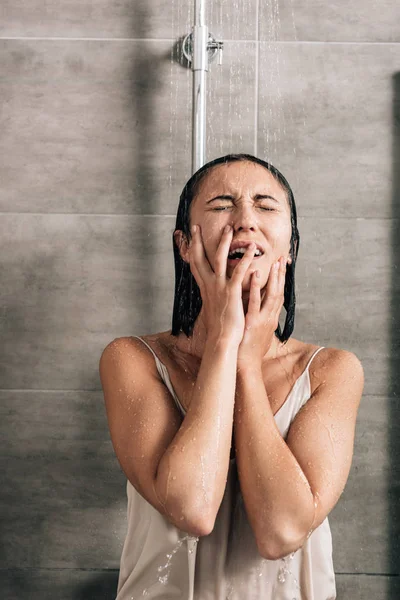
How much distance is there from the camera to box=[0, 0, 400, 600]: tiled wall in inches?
61.5

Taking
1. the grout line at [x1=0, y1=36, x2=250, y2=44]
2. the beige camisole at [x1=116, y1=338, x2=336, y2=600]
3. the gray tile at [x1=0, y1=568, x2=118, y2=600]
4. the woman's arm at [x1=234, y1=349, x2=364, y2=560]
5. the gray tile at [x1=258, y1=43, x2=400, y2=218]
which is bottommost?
the gray tile at [x1=0, y1=568, x2=118, y2=600]

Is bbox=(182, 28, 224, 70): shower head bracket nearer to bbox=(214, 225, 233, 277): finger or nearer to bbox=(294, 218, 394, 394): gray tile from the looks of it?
bbox=(294, 218, 394, 394): gray tile

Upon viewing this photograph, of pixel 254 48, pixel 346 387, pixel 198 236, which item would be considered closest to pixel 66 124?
pixel 254 48

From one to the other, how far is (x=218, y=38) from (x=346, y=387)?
0.90 metres

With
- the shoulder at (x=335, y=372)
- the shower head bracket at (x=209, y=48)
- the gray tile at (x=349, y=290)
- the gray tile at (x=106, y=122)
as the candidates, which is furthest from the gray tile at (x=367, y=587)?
the shower head bracket at (x=209, y=48)

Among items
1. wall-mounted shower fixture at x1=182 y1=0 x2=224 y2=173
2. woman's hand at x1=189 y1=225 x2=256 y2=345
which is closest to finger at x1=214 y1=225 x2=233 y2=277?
woman's hand at x1=189 y1=225 x2=256 y2=345

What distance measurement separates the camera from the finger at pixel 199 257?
3.68 feet

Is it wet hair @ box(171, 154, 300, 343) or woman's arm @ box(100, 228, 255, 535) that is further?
wet hair @ box(171, 154, 300, 343)

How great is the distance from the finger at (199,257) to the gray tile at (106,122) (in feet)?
1.41

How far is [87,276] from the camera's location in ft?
5.18

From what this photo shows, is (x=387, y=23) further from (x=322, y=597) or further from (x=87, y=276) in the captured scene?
(x=322, y=597)

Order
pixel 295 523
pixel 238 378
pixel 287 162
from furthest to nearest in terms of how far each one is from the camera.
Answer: pixel 287 162
pixel 238 378
pixel 295 523

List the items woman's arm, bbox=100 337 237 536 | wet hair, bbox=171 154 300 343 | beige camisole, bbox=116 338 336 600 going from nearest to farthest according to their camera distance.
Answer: woman's arm, bbox=100 337 237 536 → beige camisole, bbox=116 338 336 600 → wet hair, bbox=171 154 300 343

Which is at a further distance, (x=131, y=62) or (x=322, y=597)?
(x=131, y=62)
